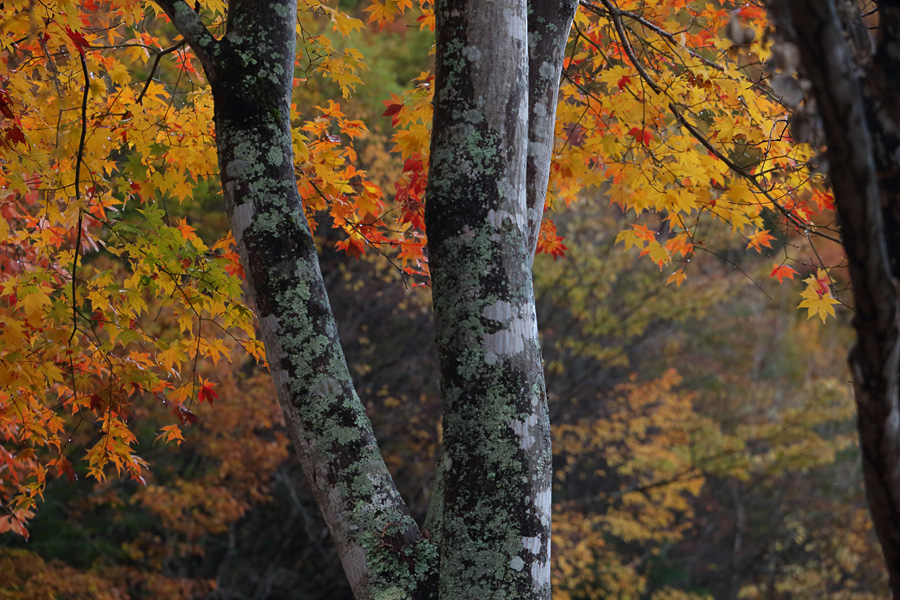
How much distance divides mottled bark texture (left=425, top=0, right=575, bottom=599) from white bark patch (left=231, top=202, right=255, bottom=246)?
50cm

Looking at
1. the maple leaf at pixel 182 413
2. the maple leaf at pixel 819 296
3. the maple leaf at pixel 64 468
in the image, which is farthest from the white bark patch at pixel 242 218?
the maple leaf at pixel 819 296

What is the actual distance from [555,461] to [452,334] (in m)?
9.75

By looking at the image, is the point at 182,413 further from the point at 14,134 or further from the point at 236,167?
the point at 236,167

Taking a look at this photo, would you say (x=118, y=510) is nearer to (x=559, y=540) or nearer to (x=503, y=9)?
(x=559, y=540)

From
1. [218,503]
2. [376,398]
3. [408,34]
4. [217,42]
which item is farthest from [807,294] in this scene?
[408,34]

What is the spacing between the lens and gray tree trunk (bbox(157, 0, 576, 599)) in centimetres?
168

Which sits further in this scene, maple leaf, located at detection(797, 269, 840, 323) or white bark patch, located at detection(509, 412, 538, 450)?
maple leaf, located at detection(797, 269, 840, 323)

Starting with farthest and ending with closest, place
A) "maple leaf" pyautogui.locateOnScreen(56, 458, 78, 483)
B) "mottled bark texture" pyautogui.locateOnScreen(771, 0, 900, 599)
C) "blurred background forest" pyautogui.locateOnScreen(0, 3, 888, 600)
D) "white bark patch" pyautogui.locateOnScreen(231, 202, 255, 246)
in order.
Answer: "blurred background forest" pyautogui.locateOnScreen(0, 3, 888, 600), "maple leaf" pyautogui.locateOnScreen(56, 458, 78, 483), "white bark patch" pyautogui.locateOnScreen(231, 202, 255, 246), "mottled bark texture" pyautogui.locateOnScreen(771, 0, 900, 599)

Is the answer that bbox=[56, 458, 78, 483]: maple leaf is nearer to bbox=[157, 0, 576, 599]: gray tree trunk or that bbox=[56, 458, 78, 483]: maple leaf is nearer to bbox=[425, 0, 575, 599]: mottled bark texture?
bbox=[157, 0, 576, 599]: gray tree trunk

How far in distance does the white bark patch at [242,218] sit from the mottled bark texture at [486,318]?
19.5 inches

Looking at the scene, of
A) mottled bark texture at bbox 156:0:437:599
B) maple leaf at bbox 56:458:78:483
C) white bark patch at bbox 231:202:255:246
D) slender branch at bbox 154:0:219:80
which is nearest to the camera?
A: mottled bark texture at bbox 156:0:437:599

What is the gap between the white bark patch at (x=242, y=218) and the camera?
193 cm

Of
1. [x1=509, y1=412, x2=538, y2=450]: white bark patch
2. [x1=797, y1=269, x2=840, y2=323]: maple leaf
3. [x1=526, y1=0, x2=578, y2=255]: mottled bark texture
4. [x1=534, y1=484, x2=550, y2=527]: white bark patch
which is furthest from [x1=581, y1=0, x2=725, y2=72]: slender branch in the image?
[x1=534, y1=484, x2=550, y2=527]: white bark patch

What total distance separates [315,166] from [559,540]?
6.64 metres
